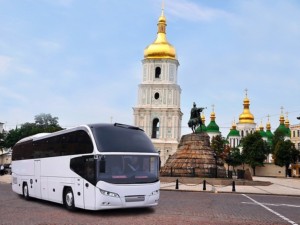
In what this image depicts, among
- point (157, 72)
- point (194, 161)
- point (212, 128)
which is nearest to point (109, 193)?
point (194, 161)

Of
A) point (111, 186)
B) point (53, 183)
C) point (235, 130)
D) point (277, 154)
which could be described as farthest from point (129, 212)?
point (235, 130)

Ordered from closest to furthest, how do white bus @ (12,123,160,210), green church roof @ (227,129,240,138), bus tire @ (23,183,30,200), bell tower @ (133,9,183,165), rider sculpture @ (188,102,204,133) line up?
white bus @ (12,123,160,210)
bus tire @ (23,183,30,200)
rider sculpture @ (188,102,204,133)
bell tower @ (133,9,183,165)
green church roof @ (227,129,240,138)

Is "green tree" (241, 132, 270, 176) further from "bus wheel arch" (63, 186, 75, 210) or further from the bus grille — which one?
the bus grille

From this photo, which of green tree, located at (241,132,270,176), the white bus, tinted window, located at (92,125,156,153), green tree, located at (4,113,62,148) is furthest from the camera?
green tree, located at (4,113,62,148)

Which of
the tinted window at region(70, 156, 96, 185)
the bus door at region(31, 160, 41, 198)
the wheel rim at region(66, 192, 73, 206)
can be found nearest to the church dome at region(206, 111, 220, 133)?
the bus door at region(31, 160, 41, 198)

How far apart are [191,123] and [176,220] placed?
2827 cm

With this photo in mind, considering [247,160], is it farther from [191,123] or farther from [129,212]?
[129,212]

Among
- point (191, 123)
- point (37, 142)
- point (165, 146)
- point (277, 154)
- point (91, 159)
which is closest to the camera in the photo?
point (91, 159)

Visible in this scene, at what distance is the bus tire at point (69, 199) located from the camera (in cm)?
1427

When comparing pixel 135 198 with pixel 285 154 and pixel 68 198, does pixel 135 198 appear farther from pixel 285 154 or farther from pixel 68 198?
pixel 285 154

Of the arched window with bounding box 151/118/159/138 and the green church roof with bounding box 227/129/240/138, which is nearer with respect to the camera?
the arched window with bounding box 151/118/159/138

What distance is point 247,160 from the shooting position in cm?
7250

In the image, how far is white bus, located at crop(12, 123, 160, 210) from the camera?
→ 13117 millimetres

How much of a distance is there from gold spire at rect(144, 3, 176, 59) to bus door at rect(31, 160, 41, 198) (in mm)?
67022
